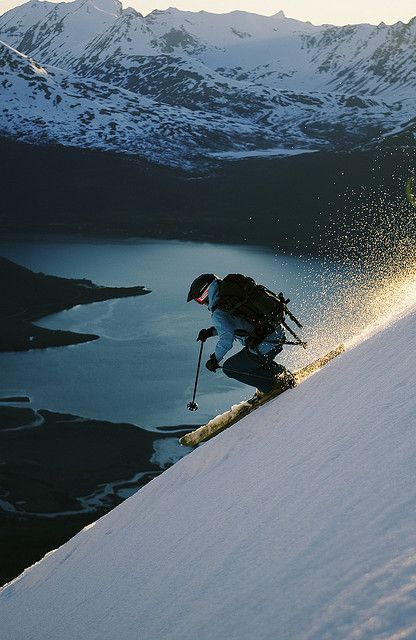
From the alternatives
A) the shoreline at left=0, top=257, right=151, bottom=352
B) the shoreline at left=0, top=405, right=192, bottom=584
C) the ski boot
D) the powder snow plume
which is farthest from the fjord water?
the ski boot

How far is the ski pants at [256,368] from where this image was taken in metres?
10.9

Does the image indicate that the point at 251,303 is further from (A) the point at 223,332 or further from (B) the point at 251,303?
(A) the point at 223,332

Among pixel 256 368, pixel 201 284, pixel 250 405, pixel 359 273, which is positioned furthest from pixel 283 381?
pixel 359 273

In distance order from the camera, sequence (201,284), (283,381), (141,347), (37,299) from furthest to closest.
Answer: (37,299)
(141,347)
(283,381)
(201,284)

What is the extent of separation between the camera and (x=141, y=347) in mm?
84188

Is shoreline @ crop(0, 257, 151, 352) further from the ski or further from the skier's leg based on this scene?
the skier's leg

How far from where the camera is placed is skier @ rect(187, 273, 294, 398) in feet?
34.2

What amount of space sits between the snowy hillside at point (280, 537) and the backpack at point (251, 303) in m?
0.99

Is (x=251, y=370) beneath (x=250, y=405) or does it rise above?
above

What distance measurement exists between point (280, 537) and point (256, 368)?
6.05m

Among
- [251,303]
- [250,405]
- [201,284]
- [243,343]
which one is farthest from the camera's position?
[250,405]

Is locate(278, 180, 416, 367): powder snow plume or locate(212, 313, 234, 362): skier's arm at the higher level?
locate(212, 313, 234, 362): skier's arm

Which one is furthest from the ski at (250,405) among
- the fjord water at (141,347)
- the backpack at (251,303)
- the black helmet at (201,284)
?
the fjord water at (141,347)

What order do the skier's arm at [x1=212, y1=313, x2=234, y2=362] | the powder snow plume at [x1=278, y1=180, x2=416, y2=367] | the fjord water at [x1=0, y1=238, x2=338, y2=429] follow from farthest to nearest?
the fjord water at [x1=0, y1=238, x2=338, y2=429]
the powder snow plume at [x1=278, y1=180, x2=416, y2=367]
the skier's arm at [x1=212, y1=313, x2=234, y2=362]
